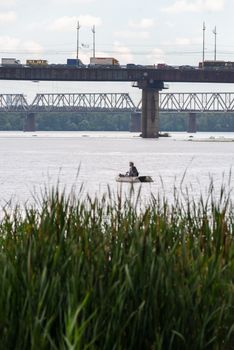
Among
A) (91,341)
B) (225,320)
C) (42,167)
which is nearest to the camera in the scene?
(91,341)

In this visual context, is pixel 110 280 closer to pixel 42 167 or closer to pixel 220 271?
pixel 220 271

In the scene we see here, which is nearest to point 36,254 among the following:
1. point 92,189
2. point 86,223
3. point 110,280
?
point 110,280

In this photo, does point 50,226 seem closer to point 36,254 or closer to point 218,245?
point 36,254

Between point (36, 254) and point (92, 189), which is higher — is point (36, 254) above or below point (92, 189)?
above

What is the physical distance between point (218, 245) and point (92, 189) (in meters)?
68.7

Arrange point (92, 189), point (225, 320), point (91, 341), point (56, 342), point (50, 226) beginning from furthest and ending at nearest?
point (92, 189) → point (50, 226) → point (225, 320) → point (56, 342) → point (91, 341)

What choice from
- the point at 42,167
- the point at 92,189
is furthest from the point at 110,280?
the point at 42,167

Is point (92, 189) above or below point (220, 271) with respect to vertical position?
below

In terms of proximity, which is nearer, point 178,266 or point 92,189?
point 178,266

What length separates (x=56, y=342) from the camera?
1215 cm

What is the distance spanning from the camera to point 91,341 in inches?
439

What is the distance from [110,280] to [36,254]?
49.5 inches

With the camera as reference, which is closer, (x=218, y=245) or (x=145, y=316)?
(x=145, y=316)

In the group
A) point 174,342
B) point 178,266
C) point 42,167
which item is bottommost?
point 42,167
